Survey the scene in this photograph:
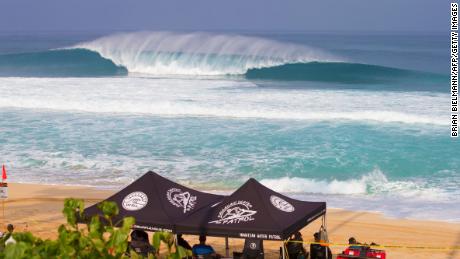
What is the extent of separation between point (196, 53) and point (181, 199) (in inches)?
1499

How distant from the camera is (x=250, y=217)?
8891mm

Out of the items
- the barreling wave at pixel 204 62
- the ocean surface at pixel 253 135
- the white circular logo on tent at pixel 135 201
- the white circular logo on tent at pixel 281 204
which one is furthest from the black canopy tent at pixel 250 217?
the barreling wave at pixel 204 62

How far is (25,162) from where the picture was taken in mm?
18281

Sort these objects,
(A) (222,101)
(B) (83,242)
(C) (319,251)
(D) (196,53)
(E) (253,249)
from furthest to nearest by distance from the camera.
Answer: (D) (196,53) < (A) (222,101) < (C) (319,251) < (E) (253,249) < (B) (83,242)

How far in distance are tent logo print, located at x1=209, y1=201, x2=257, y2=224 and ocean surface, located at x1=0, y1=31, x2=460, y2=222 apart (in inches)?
212

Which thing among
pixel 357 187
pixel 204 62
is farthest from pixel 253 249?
pixel 204 62

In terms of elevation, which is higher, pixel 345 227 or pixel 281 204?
pixel 345 227

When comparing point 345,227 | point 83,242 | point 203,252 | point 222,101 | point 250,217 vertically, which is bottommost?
point 83,242

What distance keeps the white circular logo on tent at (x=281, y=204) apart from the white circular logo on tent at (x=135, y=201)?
5.27ft

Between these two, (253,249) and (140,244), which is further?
(140,244)

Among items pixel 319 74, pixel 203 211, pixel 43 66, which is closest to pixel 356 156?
pixel 203 211

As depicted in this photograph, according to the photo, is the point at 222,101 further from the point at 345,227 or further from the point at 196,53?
the point at 196,53

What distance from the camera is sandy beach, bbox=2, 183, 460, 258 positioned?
1134 centimetres

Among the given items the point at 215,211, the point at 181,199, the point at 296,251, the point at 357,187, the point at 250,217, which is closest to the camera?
the point at 250,217
